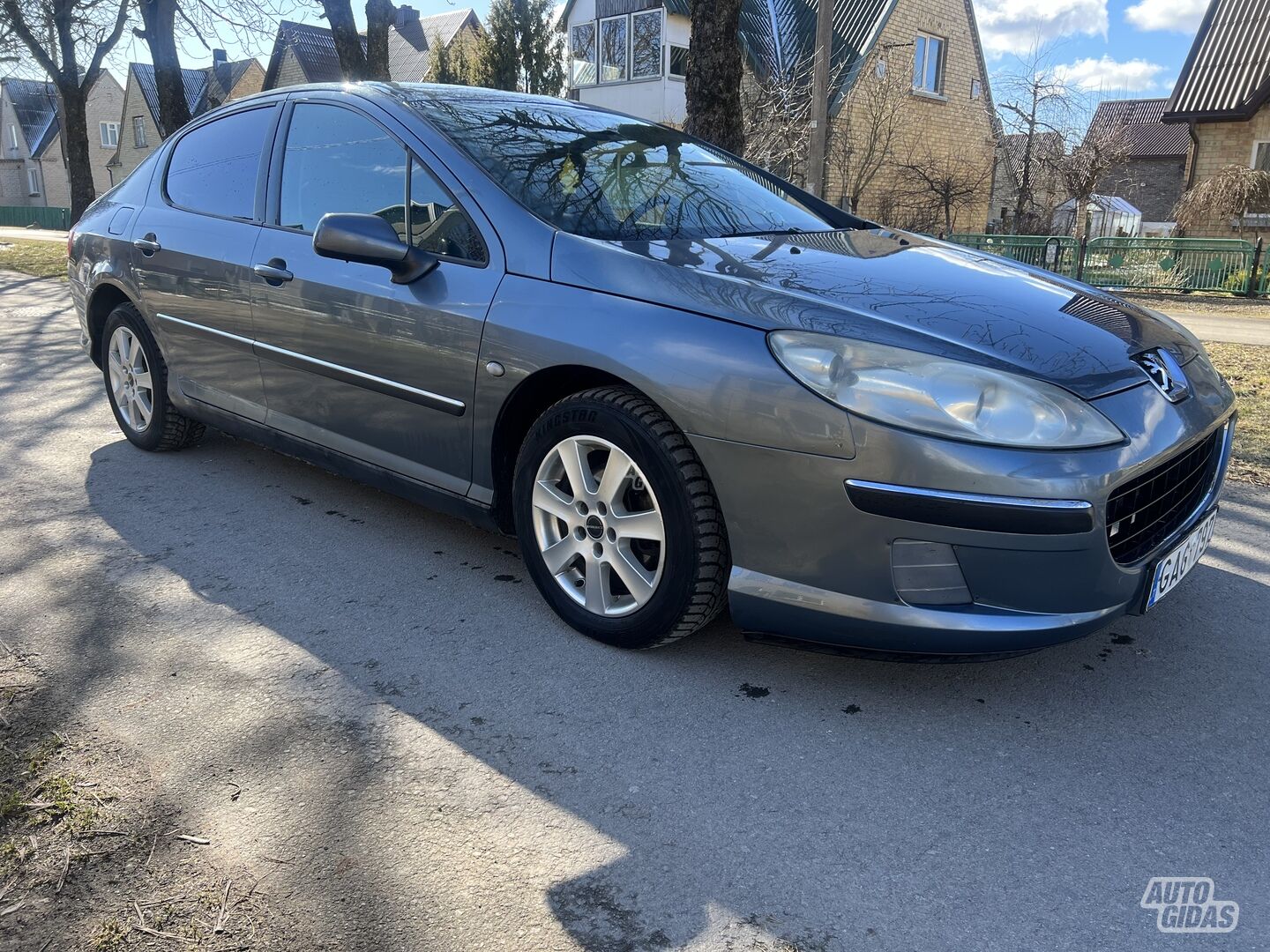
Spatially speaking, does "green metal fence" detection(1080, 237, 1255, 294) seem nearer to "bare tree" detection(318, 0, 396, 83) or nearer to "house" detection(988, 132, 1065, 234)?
"house" detection(988, 132, 1065, 234)

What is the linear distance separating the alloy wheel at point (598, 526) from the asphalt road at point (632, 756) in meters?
0.20

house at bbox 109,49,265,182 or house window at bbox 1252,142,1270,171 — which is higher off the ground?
house at bbox 109,49,265,182

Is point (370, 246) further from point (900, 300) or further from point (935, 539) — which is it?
point (935, 539)

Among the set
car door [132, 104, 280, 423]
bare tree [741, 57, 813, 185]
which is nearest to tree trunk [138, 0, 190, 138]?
bare tree [741, 57, 813, 185]

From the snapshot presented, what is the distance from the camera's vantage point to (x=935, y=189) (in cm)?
2325


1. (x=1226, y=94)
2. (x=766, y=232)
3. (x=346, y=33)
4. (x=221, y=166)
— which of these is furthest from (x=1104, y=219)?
(x=221, y=166)

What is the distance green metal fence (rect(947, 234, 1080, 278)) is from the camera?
16609mm

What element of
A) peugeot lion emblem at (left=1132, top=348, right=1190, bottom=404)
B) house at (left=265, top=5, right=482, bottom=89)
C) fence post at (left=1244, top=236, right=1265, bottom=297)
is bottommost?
fence post at (left=1244, top=236, right=1265, bottom=297)

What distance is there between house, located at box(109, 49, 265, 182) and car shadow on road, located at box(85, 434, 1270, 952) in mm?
48548

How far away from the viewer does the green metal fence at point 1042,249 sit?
16.6m

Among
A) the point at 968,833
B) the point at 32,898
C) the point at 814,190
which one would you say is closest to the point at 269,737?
the point at 32,898

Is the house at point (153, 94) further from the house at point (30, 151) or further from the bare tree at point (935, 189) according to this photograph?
the bare tree at point (935, 189)

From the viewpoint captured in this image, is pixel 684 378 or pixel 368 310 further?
pixel 368 310

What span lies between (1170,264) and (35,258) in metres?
19.8
